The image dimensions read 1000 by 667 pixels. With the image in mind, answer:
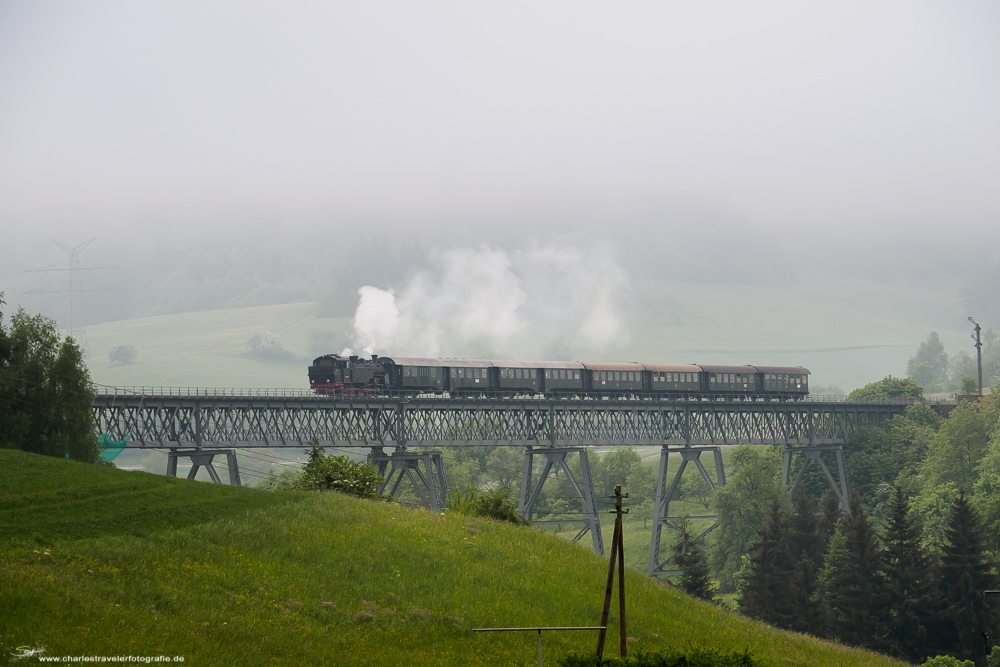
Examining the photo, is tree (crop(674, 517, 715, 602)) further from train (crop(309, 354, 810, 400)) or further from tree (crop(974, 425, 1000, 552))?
tree (crop(974, 425, 1000, 552))

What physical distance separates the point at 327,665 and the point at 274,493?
16.5 metres

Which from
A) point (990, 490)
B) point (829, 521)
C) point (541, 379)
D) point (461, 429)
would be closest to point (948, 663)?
point (829, 521)

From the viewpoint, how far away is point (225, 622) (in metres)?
27.1

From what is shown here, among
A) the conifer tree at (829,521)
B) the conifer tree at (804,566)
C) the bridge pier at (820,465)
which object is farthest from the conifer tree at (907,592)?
the bridge pier at (820,465)

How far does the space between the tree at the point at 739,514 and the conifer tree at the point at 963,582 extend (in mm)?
29318

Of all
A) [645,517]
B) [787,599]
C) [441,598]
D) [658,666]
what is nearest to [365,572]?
[441,598]

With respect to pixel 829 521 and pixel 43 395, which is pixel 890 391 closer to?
pixel 829 521

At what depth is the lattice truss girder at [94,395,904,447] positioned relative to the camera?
59.7 m

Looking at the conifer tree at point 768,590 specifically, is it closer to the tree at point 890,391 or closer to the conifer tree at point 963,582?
the conifer tree at point 963,582

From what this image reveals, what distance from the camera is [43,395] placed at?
5138 centimetres

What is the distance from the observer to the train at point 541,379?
69.6 metres

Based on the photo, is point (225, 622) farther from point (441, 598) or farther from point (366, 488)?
point (366, 488)

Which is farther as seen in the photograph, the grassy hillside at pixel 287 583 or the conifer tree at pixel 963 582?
the conifer tree at pixel 963 582

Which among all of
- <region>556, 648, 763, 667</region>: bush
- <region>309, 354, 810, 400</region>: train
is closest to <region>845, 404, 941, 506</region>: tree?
<region>309, 354, 810, 400</region>: train
